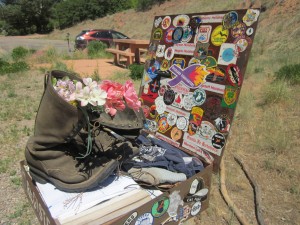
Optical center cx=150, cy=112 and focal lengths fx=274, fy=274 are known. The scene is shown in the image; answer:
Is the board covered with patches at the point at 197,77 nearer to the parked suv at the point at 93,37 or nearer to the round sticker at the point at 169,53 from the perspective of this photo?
the round sticker at the point at 169,53

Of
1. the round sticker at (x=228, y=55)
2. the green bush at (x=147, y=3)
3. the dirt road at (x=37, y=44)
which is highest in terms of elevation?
the green bush at (x=147, y=3)

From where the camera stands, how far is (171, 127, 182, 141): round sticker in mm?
2666

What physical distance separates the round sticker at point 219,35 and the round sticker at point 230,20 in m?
0.04

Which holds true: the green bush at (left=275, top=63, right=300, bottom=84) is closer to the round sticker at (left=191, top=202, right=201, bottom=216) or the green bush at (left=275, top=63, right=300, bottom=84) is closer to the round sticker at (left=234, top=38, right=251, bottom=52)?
the round sticker at (left=234, top=38, right=251, bottom=52)

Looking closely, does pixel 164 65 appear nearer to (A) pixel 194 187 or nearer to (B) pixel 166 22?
(B) pixel 166 22

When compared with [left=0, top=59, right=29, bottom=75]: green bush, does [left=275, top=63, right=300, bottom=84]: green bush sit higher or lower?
higher

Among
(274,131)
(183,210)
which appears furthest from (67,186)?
(274,131)

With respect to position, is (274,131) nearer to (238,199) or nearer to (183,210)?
(238,199)

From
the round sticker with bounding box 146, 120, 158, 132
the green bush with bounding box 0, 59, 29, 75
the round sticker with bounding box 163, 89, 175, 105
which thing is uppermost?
the round sticker with bounding box 163, 89, 175, 105

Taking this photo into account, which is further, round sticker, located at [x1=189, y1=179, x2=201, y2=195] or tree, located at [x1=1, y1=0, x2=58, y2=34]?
tree, located at [x1=1, y1=0, x2=58, y2=34]

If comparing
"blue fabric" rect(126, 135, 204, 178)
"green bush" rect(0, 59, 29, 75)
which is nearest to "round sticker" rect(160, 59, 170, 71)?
"blue fabric" rect(126, 135, 204, 178)

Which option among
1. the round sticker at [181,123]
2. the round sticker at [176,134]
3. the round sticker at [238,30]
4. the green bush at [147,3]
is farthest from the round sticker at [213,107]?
the green bush at [147,3]

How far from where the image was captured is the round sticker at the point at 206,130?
2.37m

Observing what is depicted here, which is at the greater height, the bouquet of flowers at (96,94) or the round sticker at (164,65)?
the round sticker at (164,65)
